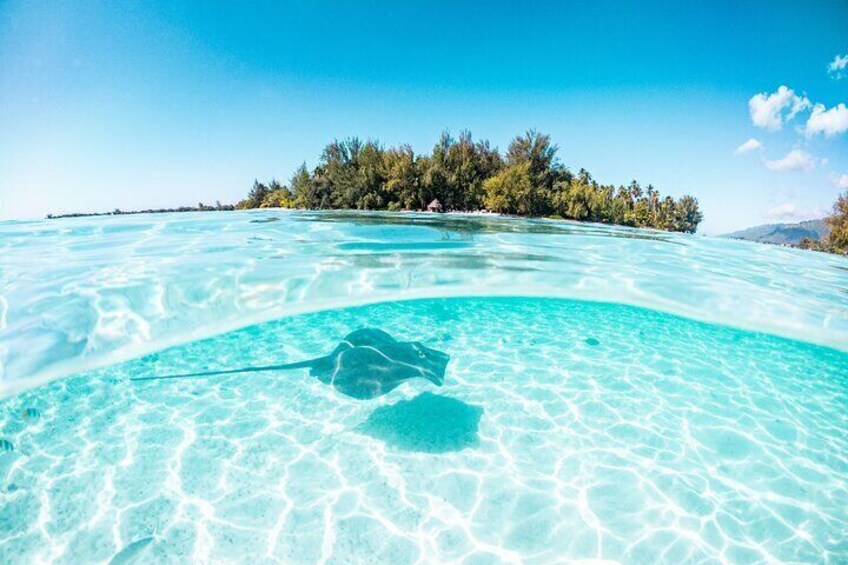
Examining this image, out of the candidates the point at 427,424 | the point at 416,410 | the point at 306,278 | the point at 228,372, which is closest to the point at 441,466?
the point at 427,424

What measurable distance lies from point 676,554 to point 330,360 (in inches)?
242

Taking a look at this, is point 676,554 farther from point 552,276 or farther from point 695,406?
point 552,276

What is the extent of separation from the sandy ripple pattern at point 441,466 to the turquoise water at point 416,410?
0.04m

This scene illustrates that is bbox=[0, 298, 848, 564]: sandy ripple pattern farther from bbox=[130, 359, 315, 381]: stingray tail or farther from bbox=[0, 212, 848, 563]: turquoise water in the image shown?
bbox=[130, 359, 315, 381]: stingray tail

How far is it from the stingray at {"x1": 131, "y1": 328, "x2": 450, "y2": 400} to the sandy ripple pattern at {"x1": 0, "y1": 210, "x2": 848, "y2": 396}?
89.6 inches

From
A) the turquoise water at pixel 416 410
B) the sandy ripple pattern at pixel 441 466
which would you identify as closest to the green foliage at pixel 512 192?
the turquoise water at pixel 416 410

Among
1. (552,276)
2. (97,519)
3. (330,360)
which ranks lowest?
(97,519)

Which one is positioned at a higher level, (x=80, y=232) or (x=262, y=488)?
(x=80, y=232)

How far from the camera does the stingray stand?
23.7ft

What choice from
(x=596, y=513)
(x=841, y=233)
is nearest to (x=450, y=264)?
(x=596, y=513)

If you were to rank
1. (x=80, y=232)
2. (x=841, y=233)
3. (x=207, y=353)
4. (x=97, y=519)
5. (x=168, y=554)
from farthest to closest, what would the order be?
(x=841, y=233), (x=80, y=232), (x=207, y=353), (x=97, y=519), (x=168, y=554)

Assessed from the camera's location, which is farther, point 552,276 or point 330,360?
point 552,276

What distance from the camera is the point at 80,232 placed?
14.6m

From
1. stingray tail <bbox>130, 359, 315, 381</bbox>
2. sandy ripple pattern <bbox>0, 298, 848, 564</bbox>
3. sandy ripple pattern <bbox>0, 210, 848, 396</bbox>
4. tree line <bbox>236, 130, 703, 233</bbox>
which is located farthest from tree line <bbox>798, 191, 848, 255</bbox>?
stingray tail <bbox>130, 359, 315, 381</bbox>
